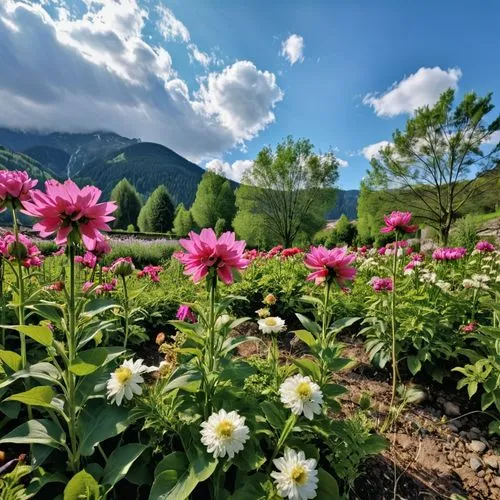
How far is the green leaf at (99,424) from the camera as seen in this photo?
3.66ft

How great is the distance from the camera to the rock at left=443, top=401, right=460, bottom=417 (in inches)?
85.6

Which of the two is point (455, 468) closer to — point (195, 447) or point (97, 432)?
point (195, 447)

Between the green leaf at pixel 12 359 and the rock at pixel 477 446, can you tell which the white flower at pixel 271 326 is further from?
the rock at pixel 477 446

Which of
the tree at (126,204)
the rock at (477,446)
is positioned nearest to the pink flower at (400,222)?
the rock at (477,446)

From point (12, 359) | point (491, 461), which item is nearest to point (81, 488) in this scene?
point (12, 359)

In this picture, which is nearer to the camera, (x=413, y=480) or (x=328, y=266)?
Result: (x=328, y=266)

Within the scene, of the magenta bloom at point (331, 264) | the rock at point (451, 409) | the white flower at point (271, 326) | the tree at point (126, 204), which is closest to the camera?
the magenta bloom at point (331, 264)

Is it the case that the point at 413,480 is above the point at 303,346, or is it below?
below

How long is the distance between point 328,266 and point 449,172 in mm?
19406

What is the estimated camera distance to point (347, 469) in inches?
51.6

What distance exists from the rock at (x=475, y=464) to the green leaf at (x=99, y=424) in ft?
6.45

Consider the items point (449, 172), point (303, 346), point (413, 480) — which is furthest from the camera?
point (449, 172)

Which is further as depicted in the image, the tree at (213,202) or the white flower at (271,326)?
the tree at (213,202)

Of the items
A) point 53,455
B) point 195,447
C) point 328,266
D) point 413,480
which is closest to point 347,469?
point 413,480
